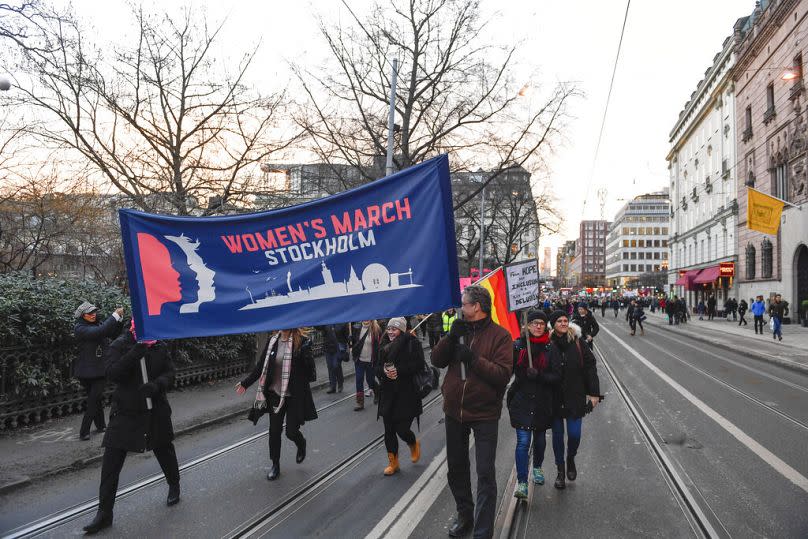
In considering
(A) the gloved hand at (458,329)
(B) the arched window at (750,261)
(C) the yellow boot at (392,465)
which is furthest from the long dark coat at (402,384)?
(B) the arched window at (750,261)

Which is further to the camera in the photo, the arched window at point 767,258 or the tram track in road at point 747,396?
the arched window at point 767,258

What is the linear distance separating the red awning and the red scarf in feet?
135

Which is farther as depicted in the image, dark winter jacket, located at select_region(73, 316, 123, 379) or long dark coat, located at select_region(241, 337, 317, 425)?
dark winter jacket, located at select_region(73, 316, 123, 379)

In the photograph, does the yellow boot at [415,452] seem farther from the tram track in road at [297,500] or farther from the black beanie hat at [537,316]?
the black beanie hat at [537,316]

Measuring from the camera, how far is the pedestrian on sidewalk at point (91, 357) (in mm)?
7297

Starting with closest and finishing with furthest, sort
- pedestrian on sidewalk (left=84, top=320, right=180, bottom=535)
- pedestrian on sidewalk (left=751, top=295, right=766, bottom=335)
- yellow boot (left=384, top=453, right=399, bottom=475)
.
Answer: pedestrian on sidewalk (left=84, top=320, right=180, bottom=535) → yellow boot (left=384, top=453, right=399, bottom=475) → pedestrian on sidewalk (left=751, top=295, right=766, bottom=335)

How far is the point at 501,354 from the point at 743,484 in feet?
10.5

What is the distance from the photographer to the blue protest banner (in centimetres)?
451

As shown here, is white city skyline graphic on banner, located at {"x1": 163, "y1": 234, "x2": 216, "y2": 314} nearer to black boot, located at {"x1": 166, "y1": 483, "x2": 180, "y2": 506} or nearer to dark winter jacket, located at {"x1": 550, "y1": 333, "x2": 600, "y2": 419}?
black boot, located at {"x1": 166, "y1": 483, "x2": 180, "y2": 506}

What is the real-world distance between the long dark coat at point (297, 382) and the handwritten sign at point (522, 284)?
7.50ft

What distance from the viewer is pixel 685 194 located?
58.8 meters

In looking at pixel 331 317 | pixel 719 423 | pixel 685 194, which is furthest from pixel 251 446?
pixel 685 194

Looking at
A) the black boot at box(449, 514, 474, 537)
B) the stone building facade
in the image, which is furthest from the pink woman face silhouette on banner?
the stone building facade

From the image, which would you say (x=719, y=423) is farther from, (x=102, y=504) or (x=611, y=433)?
(x=102, y=504)
